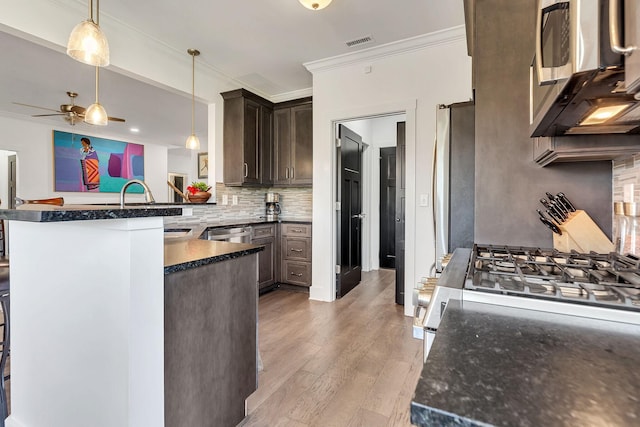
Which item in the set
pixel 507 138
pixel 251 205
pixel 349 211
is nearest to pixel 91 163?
pixel 251 205

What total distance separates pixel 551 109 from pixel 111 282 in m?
1.45

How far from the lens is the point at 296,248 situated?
13.0ft

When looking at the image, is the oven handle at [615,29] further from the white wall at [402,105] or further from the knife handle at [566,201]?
the white wall at [402,105]

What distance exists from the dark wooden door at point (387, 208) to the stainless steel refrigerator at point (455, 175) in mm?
2931

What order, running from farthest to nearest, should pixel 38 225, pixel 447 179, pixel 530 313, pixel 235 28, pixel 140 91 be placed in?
pixel 140 91 → pixel 235 28 → pixel 447 179 → pixel 38 225 → pixel 530 313

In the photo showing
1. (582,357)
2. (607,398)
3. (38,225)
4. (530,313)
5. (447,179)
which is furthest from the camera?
(447,179)

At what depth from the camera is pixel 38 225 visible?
1329 millimetres

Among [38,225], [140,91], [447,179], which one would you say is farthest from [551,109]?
[140,91]

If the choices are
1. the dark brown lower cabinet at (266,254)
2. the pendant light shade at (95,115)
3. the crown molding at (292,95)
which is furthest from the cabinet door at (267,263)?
the crown molding at (292,95)

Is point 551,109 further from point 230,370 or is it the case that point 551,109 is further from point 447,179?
point 230,370

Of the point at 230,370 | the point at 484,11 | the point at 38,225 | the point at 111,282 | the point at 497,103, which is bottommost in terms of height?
the point at 230,370

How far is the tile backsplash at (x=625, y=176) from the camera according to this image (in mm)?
1086

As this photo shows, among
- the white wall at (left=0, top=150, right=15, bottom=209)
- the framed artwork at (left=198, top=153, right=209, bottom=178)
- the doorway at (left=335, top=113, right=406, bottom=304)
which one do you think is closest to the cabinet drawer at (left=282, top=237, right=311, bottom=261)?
the doorway at (left=335, top=113, right=406, bottom=304)

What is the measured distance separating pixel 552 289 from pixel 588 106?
1.62ft
